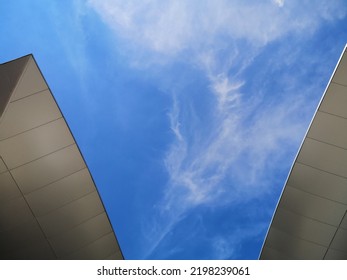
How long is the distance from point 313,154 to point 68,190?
559cm

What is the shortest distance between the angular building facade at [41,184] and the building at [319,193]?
14.9ft

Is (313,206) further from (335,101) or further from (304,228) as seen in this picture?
(335,101)

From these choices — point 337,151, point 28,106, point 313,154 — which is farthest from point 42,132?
point 337,151

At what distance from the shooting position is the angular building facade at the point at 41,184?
6590 millimetres

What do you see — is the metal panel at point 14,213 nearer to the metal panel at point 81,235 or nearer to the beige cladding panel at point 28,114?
the metal panel at point 81,235

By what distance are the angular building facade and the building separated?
179 inches

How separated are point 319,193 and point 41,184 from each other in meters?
6.33

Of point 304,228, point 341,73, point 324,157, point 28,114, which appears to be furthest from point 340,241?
point 28,114

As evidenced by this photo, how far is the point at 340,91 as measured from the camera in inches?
253

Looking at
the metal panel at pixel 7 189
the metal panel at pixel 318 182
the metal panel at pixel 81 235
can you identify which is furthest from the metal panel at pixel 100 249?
the metal panel at pixel 318 182

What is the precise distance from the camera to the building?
21.9 ft

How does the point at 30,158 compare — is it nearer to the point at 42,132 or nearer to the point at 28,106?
the point at 42,132

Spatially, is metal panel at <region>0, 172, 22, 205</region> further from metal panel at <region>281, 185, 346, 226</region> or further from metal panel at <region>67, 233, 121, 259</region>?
metal panel at <region>281, 185, 346, 226</region>

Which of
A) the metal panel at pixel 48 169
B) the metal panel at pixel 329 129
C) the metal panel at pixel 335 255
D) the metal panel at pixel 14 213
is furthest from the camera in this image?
the metal panel at pixel 335 255
